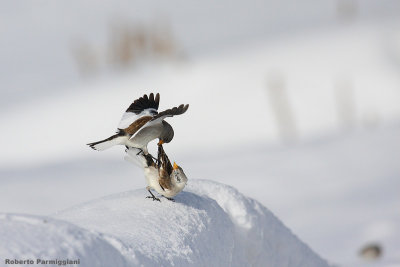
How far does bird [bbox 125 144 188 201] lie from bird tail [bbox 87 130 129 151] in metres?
0.14

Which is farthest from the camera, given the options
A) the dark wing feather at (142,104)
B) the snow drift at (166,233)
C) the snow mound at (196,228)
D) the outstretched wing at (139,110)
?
the dark wing feather at (142,104)

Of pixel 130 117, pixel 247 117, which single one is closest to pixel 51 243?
pixel 130 117

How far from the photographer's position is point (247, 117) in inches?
1125

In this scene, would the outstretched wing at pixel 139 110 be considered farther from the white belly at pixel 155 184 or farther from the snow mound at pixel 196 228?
the snow mound at pixel 196 228

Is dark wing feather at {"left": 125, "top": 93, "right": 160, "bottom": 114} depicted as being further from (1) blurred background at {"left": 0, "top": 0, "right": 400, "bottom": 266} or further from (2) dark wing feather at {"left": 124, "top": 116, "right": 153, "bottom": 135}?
(1) blurred background at {"left": 0, "top": 0, "right": 400, "bottom": 266}

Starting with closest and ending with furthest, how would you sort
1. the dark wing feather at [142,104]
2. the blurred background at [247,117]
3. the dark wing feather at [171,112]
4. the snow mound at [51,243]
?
the snow mound at [51,243] → the dark wing feather at [171,112] → the dark wing feather at [142,104] → the blurred background at [247,117]

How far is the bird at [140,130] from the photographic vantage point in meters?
3.92

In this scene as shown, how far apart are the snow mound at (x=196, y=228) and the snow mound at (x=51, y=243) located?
0.14 metres

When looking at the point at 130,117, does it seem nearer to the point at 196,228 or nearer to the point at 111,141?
the point at 111,141

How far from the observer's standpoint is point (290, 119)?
27.7 m

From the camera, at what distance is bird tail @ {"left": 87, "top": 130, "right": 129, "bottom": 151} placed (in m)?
3.90

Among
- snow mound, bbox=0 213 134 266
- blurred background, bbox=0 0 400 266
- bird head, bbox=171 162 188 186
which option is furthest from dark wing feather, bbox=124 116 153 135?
blurred background, bbox=0 0 400 266

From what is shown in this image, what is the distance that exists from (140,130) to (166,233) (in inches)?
23.7

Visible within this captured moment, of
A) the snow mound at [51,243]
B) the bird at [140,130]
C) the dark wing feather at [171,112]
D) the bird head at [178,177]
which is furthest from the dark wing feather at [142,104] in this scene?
the snow mound at [51,243]
